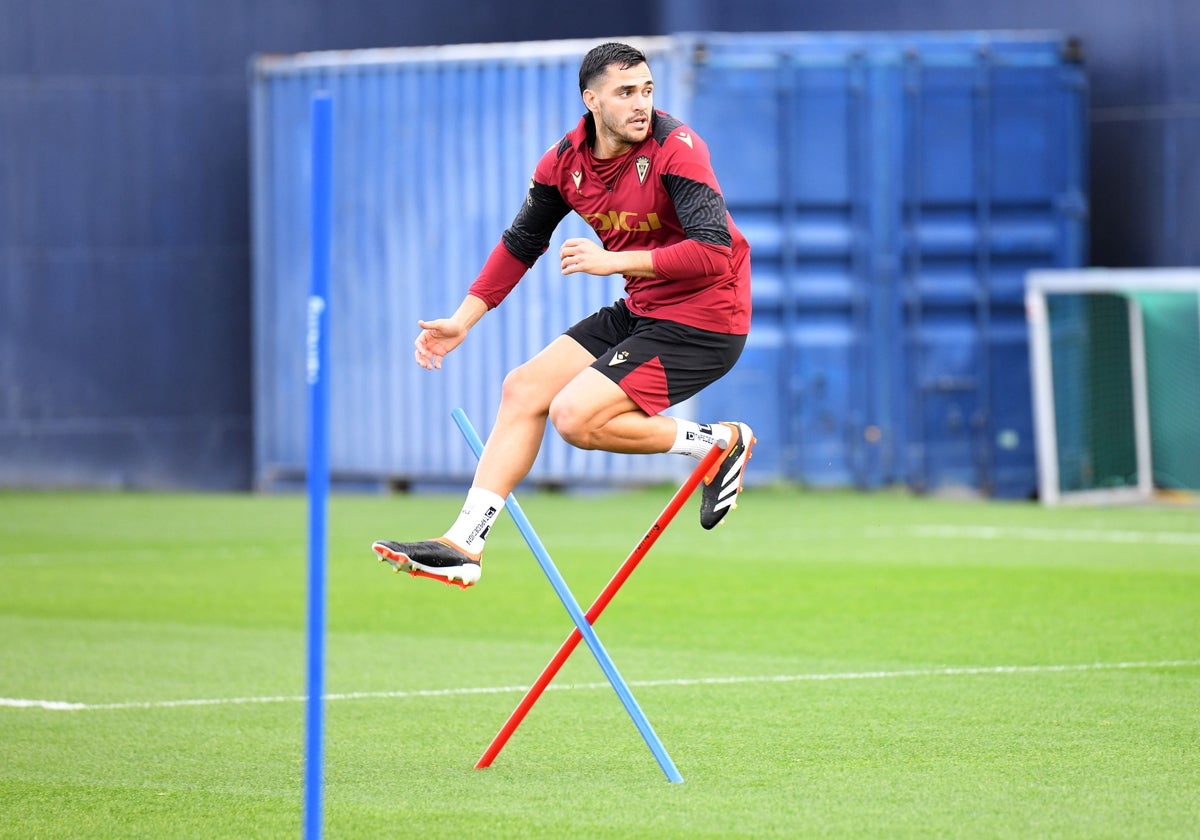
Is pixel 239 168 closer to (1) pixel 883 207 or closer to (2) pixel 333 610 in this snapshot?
(1) pixel 883 207

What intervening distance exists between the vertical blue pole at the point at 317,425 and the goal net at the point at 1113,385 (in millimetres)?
13399

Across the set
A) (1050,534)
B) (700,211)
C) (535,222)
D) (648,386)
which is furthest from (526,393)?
(1050,534)

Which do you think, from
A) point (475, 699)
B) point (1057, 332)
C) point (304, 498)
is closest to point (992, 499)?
point (1057, 332)

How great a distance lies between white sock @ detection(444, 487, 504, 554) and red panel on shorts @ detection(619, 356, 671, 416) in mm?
596

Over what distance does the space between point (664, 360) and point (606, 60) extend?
3.51 ft

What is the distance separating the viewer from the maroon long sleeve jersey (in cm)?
661

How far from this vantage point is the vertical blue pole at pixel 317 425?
4574mm

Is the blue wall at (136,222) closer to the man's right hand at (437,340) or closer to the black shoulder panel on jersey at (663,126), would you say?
the man's right hand at (437,340)

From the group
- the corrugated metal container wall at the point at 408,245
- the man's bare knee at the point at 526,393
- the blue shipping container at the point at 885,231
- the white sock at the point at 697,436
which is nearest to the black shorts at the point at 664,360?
the white sock at the point at 697,436

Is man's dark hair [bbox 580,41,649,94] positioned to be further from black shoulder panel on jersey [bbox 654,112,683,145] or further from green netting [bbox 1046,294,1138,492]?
green netting [bbox 1046,294,1138,492]

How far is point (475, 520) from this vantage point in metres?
6.72

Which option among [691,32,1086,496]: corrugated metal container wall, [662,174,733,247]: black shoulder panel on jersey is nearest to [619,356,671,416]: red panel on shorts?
[662,174,733,247]: black shoulder panel on jersey

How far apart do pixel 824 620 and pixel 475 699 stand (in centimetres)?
292

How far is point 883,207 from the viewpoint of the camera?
1836 cm
